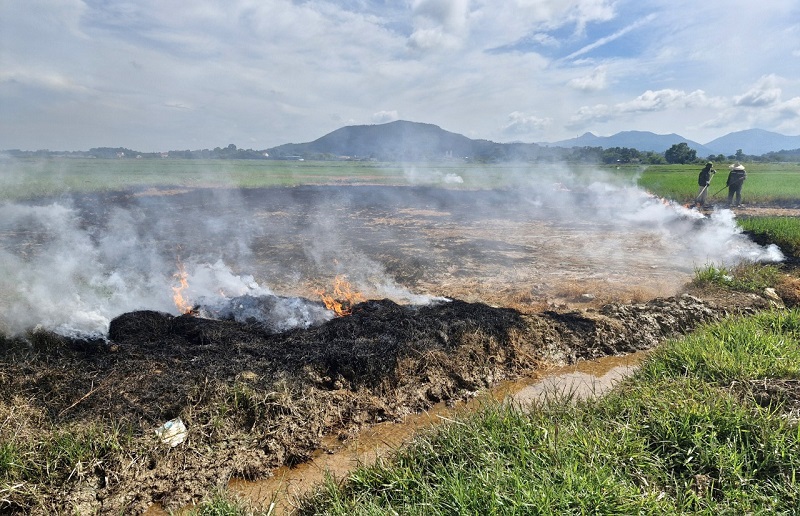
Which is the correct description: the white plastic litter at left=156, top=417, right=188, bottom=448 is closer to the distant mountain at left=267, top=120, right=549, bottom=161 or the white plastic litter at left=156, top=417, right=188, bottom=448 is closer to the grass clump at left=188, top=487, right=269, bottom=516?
the grass clump at left=188, top=487, right=269, bottom=516

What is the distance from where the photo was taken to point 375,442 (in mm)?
5070

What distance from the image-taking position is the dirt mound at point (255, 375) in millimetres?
4248

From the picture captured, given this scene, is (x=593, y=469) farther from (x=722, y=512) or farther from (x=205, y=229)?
(x=205, y=229)

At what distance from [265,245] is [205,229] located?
450 centimetres

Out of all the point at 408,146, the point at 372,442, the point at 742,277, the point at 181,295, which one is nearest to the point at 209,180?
the point at 181,295

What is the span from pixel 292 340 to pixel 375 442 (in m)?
2.29

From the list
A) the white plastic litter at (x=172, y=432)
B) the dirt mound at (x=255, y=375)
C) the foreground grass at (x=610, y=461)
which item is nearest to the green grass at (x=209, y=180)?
the dirt mound at (x=255, y=375)

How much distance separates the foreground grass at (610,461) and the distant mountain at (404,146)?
56098 mm

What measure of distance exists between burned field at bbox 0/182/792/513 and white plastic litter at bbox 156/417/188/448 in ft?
0.25

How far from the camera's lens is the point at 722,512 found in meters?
2.98

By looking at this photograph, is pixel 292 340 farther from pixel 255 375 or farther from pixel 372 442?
pixel 372 442

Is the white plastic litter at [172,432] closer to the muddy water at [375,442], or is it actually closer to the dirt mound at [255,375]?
the dirt mound at [255,375]

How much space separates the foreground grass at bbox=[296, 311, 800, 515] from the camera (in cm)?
303

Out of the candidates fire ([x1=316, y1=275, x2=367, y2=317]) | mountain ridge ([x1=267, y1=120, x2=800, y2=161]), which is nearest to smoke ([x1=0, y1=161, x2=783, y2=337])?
fire ([x1=316, y1=275, x2=367, y2=317])
